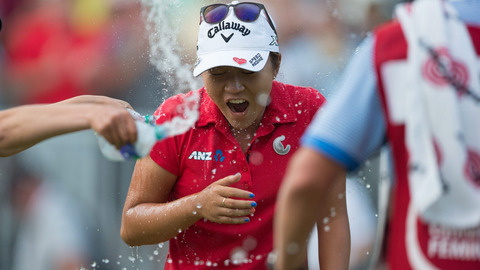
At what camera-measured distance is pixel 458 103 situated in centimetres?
141

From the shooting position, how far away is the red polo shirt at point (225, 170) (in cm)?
281

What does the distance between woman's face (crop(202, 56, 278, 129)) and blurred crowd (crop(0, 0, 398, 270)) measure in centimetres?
136

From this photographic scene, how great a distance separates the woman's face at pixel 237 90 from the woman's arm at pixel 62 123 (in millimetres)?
495

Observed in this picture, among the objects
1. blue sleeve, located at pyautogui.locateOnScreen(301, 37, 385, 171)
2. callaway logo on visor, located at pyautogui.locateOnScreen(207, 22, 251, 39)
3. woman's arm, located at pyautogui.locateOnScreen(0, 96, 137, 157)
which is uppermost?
callaway logo on visor, located at pyautogui.locateOnScreen(207, 22, 251, 39)

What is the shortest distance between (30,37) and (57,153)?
97cm

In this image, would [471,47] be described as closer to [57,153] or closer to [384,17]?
[384,17]

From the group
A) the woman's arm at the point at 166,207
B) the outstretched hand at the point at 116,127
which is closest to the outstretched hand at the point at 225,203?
the woman's arm at the point at 166,207

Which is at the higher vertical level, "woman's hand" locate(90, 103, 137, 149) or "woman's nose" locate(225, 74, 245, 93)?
"woman's nose" locate(225, 74, 245, 93)

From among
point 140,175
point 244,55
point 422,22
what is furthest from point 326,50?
point 422,22

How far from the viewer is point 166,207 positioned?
9.20 feet

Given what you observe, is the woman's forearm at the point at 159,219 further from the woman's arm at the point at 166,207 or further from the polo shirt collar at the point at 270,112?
the polo shirt collar at the point at 270,112

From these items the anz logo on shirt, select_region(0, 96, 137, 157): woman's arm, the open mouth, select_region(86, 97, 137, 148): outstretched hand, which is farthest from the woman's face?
select_region(86, 97, 137, 148): outstretched hand

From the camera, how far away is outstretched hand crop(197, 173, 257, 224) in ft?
8.64

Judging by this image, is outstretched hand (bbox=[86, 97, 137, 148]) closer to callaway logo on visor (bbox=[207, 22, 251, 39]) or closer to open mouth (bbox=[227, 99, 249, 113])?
open mouth (bbox=[227, 99, 249, 113])
